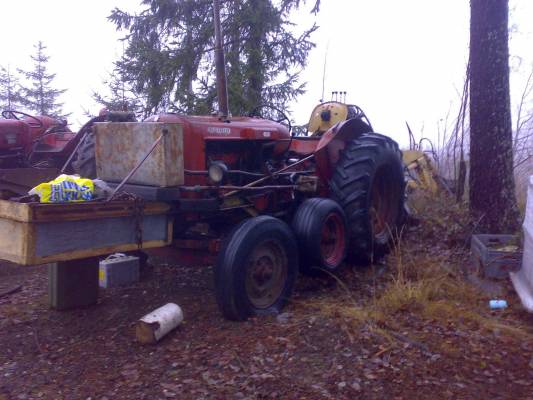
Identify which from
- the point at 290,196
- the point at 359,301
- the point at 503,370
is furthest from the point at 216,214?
the point at 503,370

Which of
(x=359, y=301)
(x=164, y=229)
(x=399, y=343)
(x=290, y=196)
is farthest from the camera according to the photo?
(x=290, y=196)

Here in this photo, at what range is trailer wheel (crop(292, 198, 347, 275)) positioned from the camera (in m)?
5.68

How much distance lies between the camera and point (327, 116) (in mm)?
8273

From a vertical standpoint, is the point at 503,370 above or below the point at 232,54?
below

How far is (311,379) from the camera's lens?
3973mm

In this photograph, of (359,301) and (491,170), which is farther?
(491,170)

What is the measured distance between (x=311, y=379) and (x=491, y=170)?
153 inches

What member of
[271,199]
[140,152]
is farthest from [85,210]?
[271,199]

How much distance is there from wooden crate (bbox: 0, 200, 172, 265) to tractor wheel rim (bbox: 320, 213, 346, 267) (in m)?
2.07

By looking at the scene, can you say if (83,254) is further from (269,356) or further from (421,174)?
(421,174)

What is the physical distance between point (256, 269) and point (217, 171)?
86cm

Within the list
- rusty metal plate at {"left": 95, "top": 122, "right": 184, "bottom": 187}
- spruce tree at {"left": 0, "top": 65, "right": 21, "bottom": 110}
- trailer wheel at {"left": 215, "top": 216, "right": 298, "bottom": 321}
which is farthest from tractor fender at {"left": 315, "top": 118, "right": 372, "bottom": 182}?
spruce tree at {"left": 0, "top": 65, "right": 21, "bottom": 110}

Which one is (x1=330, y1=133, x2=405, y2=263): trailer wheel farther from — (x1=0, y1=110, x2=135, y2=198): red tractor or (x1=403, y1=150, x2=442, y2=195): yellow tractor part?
(x1=0, y1=110, x2=135, y2=198): red tractor

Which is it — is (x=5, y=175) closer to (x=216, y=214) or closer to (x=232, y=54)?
(x=216, y=214)
